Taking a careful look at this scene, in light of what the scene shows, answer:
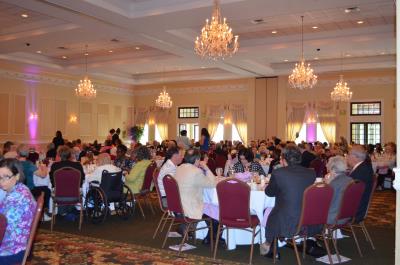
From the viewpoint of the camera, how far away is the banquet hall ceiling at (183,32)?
8766 millimetres

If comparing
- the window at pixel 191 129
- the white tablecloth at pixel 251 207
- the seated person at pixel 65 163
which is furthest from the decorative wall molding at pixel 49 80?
the white tablecloth at pixel 251 207

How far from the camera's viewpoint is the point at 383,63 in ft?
50.5

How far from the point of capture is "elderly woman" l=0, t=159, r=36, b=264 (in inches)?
123

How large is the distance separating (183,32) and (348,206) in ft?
24.5

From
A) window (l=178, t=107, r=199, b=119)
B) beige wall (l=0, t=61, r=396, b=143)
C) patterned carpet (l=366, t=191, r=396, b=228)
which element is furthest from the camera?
window (l=178, t=107, r=199, b=119)

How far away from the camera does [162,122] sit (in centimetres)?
2162

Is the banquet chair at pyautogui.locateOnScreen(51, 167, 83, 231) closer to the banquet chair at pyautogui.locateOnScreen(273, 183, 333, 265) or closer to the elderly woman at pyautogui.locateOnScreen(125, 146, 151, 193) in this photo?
the elderly woman at pyautogui.locateOnScreen(125, 146, 151, 193)

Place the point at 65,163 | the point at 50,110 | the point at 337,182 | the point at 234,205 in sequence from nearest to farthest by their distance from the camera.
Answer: the point at 234,205 → the point at 337,182 → the point at 65,163 → the point at 50,110

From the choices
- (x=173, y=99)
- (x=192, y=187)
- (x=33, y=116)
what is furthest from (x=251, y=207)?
(x=173, y=99)

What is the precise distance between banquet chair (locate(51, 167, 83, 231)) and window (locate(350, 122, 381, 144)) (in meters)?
13.4

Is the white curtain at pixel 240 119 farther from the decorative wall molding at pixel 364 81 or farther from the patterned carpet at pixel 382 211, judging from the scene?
the patterned carpet at pixel 382 211

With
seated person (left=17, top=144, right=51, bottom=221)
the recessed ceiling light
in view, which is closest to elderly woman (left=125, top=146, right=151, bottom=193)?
seated person (left=17, top=144, right=51, bottom=221)

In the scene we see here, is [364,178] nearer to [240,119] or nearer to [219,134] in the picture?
[240,119]

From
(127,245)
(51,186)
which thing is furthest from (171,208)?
(51,186)
